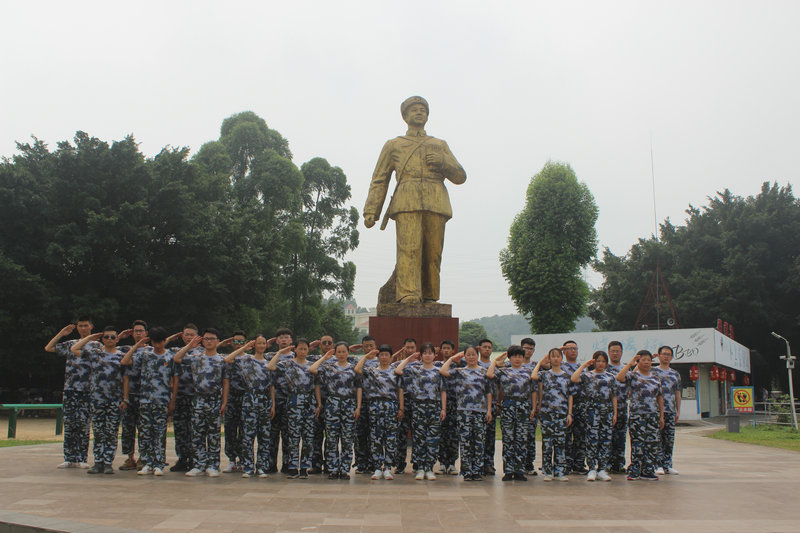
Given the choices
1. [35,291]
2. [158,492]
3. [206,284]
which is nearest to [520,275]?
[206,284]

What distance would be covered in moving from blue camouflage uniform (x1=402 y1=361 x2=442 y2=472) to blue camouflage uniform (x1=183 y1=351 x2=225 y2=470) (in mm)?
2034

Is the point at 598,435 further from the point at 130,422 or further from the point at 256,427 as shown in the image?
the point at 130,422

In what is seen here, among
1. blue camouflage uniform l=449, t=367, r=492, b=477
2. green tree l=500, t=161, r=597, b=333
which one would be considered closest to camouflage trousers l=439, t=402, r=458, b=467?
blue camouflage uniform l=449, t=367, r=492, b=477

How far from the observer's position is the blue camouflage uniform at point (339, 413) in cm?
680

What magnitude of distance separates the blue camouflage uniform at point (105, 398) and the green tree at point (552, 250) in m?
25.7

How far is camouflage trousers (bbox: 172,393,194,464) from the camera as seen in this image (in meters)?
7.34

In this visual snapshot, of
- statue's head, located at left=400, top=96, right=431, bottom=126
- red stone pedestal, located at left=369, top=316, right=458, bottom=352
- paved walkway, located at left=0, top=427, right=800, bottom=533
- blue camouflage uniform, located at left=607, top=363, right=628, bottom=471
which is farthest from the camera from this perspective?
statue's head, located at left=400, top=96, right=431, bottom=126

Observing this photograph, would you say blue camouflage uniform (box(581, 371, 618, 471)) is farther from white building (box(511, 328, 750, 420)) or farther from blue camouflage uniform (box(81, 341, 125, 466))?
white building (box(511, 328, 750, 420))

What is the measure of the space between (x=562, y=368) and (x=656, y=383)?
104cm

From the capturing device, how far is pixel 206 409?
6.87 meters

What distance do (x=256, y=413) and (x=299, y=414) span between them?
1.48 feet

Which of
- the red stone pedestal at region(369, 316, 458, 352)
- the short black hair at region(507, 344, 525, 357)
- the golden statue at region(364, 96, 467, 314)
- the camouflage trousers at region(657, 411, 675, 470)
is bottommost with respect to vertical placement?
the camouflage trousers at region(657, 411, 675, 470)

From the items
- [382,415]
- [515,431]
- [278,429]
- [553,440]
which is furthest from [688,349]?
[278,429]

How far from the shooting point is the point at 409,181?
996 cm
